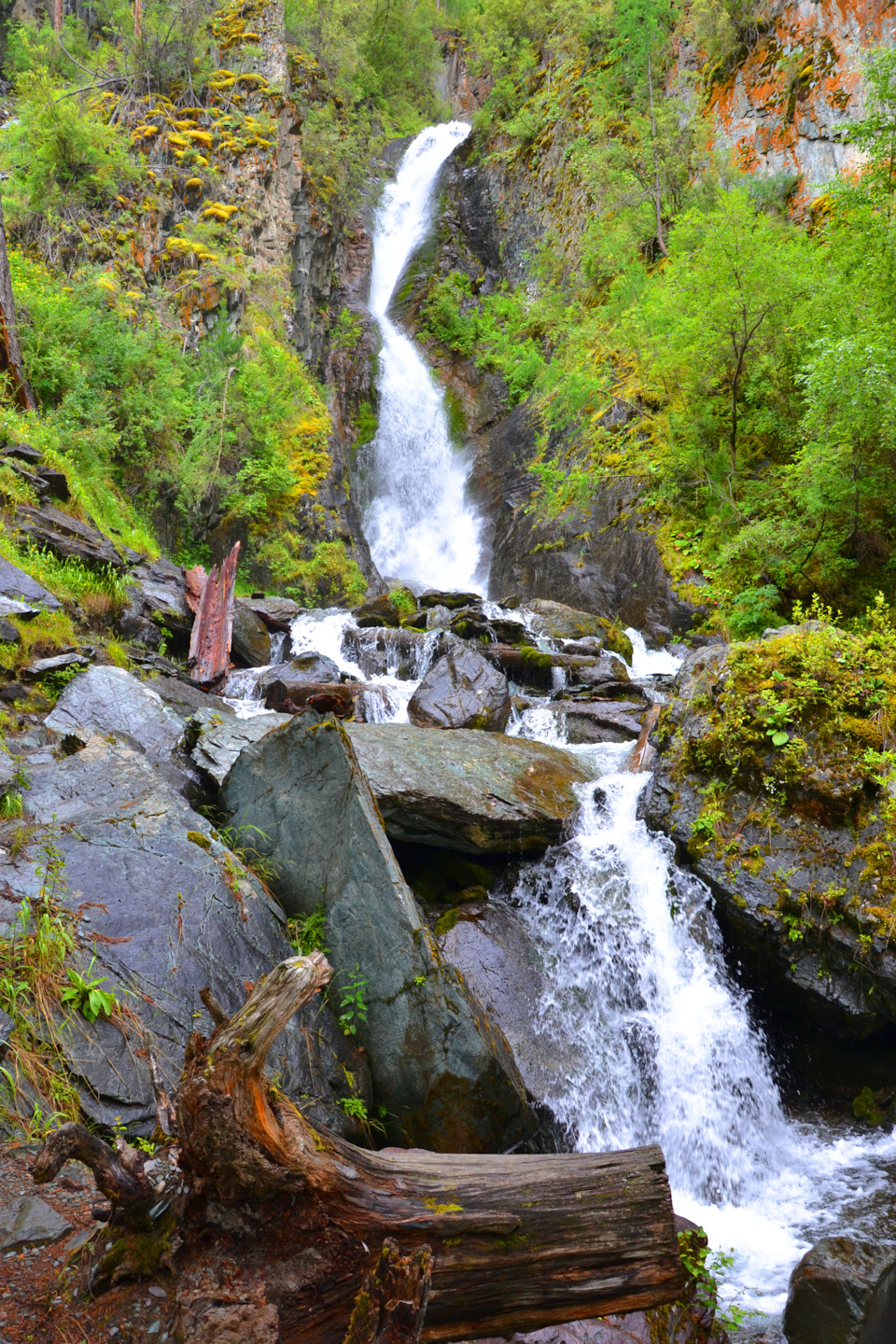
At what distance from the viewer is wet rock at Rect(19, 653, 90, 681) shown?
557 centimetres

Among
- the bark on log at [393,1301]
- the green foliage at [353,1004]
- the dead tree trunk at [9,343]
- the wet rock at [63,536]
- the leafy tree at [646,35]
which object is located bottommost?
the green foliage at [353,1004]

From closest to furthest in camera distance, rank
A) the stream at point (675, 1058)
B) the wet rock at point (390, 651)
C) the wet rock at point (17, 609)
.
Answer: the stream at point (675, 1058)
the wet rock at point (17, 609)
the wet rock at point (390, 651)

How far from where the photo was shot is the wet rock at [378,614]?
13281mm

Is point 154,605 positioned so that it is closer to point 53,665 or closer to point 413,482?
point 53,665

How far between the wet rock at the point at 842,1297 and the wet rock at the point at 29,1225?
3.34m

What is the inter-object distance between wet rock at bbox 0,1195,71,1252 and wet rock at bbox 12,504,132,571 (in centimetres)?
709

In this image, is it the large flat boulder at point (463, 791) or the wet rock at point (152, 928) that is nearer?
the wet rock at point (152, 928)

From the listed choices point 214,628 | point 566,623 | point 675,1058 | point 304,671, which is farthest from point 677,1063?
point 566,623

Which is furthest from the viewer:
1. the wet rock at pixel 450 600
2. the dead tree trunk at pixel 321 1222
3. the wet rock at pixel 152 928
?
the wet rock at pixel 450 600

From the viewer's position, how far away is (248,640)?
11.2 metres

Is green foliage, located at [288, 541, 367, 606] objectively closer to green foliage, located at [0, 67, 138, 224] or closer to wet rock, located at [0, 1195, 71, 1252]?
green foliage, located at [0, 67, 138, 224]

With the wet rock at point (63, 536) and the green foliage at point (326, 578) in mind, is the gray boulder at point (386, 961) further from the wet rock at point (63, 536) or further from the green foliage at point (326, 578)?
the green foliage at point (326, 578)

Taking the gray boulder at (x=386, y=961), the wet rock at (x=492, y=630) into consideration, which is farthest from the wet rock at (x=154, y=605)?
the gray boulder at (x=386, y=961)

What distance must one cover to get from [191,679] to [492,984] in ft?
19.0
